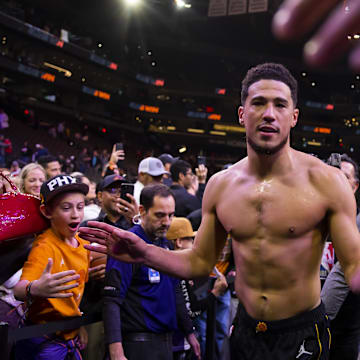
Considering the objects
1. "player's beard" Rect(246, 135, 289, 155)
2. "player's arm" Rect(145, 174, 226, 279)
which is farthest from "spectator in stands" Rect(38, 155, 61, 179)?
"player's beard" Rect(246, 135, 289, 155)

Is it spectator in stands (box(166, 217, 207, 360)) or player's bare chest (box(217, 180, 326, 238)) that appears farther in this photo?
spectator in stands (box(166, 217, 207, 360))

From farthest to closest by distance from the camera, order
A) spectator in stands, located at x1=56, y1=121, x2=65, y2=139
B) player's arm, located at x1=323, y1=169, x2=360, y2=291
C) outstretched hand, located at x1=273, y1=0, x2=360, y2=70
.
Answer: spectator in stands, located at x1=56, y1=121, x2=65, y2=139 → player's arm, located at x1=323, y1=169, x2=360, y2=291 → outstretched hand, located at x1=273, y1=0, x2=360, y2=70

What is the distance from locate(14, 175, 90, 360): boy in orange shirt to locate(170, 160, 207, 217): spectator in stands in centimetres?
223

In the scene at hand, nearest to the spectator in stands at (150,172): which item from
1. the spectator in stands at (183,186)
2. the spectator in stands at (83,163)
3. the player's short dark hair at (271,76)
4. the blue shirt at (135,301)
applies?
the spectator in stands at (183,186)

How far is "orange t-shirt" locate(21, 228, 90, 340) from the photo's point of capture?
2.39m

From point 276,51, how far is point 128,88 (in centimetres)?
1061

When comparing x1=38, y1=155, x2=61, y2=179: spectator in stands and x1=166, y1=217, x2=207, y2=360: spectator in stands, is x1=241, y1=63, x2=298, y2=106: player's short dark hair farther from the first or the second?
x1=38, y1=155, x2=61, y2=179: spectator in stands

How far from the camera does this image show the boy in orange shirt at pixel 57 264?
2398 mm

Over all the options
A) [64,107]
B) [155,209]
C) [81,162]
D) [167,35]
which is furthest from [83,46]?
[155,209]

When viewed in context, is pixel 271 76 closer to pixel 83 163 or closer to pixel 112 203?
pixel 112 203

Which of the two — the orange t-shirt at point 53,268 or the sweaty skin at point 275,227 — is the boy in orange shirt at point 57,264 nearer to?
the orange t-shirt at point 53,268

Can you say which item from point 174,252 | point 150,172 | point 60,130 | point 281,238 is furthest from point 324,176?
point 60,130

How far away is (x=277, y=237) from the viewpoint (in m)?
2.12

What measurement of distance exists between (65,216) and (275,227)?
1250mm
